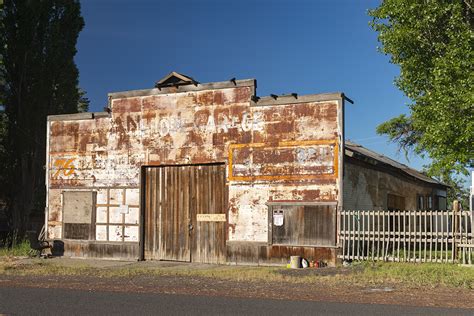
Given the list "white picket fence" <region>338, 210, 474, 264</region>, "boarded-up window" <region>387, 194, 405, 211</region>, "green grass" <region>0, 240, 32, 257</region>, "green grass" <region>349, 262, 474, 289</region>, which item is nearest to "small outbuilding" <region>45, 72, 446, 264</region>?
"white picket fence" <region>338, 210, 474, 264</region>

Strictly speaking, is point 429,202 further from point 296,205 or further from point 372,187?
point 296,205

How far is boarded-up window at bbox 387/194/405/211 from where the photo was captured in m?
24.3

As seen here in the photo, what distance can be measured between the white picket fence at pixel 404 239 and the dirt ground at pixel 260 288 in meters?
1.57

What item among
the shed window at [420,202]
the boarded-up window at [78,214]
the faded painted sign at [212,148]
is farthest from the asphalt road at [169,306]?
the shed window at [420,202]

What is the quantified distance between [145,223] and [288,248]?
5.66m

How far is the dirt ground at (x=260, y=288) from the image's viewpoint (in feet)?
37.8

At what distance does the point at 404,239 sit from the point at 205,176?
23.2 ft

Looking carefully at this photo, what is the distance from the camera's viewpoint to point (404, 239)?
17109mm

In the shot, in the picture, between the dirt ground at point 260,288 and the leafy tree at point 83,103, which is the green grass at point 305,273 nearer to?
the dirt ground at point 260,288

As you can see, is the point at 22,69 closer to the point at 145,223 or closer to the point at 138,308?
the point at 145,223

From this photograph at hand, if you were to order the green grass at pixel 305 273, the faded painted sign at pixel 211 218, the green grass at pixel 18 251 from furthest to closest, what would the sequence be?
the green grass at pixel 18 251
the faded painted sign at pixel 211 218
the green grass at pixel 305 273

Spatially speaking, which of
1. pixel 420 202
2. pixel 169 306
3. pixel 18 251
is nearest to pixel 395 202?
pixel 420 202

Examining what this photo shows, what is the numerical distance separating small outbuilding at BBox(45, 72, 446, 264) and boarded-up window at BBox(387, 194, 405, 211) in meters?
0.72

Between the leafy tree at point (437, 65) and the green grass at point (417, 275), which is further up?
the leafy tree at point (437, 65)
